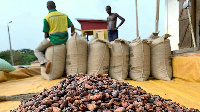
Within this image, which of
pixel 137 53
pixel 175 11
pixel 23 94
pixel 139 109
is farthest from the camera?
pixel 175 11

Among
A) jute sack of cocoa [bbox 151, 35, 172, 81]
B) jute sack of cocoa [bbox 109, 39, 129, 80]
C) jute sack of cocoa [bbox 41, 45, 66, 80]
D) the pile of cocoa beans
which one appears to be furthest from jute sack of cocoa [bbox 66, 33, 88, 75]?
the pile of cocoa beans

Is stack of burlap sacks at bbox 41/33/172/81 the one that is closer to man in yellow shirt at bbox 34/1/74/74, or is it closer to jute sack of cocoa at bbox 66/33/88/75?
jute sack of cocoa at bbox 66/33/88/75

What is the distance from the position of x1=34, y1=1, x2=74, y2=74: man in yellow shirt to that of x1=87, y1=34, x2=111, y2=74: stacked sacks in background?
559 millimetres

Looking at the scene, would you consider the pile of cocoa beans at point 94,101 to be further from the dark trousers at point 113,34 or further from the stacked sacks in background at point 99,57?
the dark trousers at point 113,34

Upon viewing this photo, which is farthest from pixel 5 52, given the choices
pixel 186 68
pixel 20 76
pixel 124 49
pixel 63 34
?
pixel 186 68

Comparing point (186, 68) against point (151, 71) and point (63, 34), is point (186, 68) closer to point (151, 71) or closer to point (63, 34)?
point (151, 71)

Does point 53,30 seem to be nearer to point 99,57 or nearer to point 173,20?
point 99,57

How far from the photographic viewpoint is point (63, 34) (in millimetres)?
2461

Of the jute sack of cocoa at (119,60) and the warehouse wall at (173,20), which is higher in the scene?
the warehouse wall at (173,20)

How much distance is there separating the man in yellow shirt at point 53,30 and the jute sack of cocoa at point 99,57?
56cm

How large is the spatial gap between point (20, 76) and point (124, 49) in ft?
7.41

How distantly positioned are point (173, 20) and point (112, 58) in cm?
343

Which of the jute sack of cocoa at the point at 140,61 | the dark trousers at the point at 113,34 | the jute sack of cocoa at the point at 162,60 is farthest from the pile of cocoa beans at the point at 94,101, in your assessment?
the dark trousers at the point at 113,34

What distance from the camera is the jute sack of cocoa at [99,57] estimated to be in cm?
227
